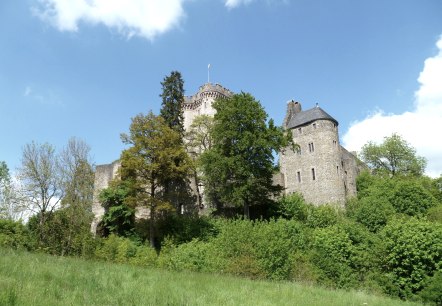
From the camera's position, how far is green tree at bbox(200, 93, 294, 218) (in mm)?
32594

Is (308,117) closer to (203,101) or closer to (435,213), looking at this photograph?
(203,101)

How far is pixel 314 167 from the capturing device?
43.8 meters

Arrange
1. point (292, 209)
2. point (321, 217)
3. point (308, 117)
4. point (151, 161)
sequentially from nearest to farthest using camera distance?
point (151, 161), point (321, 217), point (292, 209), point (308, 117)

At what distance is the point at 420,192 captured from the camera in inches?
1596

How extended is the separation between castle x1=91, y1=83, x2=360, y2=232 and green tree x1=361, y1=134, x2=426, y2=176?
534 inches

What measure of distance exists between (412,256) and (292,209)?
12.9 metres

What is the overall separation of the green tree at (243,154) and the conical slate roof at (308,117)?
11674 mm

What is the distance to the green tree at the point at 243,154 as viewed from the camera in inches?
1283

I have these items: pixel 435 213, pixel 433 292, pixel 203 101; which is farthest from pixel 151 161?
pixel 435 213

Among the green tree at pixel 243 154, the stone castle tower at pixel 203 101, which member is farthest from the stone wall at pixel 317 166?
the stone castle tower at pixel 203 101

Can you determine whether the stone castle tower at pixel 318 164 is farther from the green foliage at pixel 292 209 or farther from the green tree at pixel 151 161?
the green tree at pixel 151 161

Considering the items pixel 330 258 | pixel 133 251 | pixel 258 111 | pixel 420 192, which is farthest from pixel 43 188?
pixel 420 192

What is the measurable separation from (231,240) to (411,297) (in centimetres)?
1098

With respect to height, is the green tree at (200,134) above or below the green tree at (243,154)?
above
